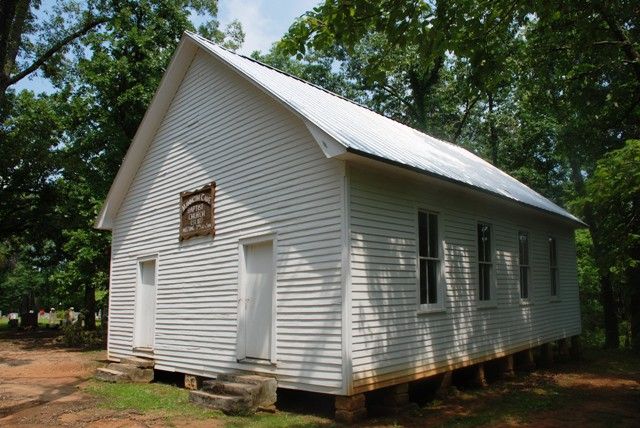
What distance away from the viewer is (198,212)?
1155 cm

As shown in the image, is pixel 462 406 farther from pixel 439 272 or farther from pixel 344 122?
pixel 344 122

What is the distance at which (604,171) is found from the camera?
39.3ft

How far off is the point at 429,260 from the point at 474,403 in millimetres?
2728

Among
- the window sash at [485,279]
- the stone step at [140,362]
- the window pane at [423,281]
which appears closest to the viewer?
the window pane at [423,281]

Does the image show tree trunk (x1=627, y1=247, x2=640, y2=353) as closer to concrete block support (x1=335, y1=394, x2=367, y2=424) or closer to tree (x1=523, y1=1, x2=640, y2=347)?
tree (x1=523, y1=1, x2=640, y2=347)

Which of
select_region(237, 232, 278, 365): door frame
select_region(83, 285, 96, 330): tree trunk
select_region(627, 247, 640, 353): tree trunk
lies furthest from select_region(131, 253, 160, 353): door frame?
select_region(83, 285, 96, 330): tree trunk

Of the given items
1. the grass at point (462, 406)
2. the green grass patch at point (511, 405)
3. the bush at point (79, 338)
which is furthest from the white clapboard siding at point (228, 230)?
the bush at point (79, 338)

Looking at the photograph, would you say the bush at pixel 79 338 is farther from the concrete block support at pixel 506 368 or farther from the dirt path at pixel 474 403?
the concrete block support at pixel 506 368

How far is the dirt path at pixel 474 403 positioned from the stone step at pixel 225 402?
0.98 ft

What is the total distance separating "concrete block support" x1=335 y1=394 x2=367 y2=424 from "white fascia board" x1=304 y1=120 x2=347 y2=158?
3622 mm

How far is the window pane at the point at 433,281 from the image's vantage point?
401 inches

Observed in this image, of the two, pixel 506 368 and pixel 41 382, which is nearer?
pixel 41 382

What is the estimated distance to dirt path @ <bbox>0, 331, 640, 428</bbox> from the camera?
8445mm

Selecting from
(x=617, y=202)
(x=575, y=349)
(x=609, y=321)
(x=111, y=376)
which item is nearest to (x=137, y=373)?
(x=111, y=376)
